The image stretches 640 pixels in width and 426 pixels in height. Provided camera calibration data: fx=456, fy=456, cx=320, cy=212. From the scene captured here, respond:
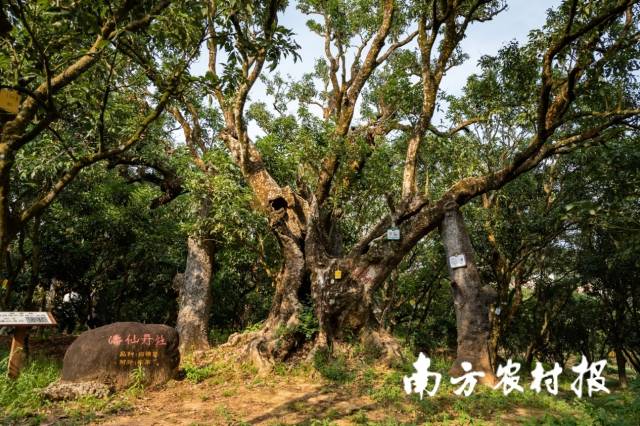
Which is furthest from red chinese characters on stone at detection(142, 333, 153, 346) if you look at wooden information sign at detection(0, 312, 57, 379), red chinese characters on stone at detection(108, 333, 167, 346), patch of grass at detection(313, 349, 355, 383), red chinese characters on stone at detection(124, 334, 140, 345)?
patch of grass at detection(313, 349, 355, 383)

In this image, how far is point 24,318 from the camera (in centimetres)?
845

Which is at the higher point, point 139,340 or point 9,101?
point 9,101

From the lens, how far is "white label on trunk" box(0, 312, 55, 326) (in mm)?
8125

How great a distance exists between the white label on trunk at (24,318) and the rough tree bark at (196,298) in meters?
3.90

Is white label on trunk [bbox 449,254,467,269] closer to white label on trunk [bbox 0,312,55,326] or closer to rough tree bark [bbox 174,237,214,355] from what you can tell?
rough tree bark [bbox 174,237,214,355]

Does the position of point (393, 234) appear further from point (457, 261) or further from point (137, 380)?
point (137, 380)

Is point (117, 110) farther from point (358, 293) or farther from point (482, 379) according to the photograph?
point (482, 379)

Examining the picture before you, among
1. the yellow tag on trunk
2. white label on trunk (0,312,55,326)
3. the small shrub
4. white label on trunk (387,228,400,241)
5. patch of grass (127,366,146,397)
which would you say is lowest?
the small shrub

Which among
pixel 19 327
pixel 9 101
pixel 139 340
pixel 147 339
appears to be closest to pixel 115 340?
pixel 139 340

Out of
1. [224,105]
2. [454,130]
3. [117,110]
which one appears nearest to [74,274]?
[117,110]

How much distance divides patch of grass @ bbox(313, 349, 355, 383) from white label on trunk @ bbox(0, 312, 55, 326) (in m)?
5.26

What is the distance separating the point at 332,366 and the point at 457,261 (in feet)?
10.6

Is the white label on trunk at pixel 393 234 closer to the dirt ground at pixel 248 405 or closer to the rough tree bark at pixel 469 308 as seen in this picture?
the rough tree bark at pixel 469 308

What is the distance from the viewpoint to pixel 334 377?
28.9ft
